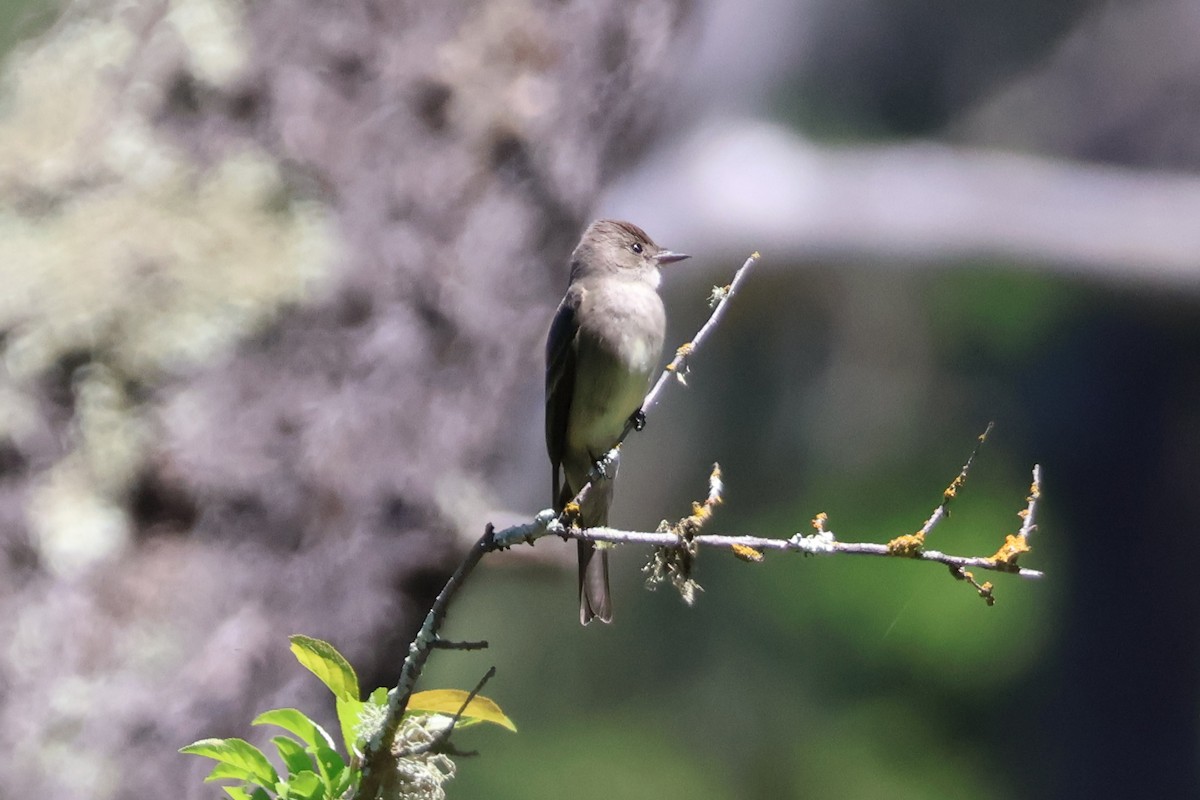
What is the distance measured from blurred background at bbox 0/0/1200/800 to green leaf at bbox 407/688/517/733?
55 centimetres

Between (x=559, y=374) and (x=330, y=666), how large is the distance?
1.04 m

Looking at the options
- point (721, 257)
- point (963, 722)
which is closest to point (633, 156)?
point (721, 257)

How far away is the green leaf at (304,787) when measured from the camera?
0.79 meters

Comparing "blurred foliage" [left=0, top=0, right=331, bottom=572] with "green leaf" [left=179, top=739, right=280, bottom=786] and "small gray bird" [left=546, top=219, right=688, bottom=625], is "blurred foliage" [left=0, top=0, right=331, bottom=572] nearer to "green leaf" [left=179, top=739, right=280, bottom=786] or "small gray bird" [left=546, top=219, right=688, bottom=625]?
"small gray bird" [left=546, top=219, right=688, bottom=625]

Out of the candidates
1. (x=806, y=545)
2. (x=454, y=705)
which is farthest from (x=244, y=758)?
(x=806, y=545)

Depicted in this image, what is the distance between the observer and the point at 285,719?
0.82 m

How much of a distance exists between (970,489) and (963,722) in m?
1.00

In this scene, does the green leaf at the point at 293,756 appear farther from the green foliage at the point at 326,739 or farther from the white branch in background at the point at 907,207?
the white branch in background at the point at 907,207

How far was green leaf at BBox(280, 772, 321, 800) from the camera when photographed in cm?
79

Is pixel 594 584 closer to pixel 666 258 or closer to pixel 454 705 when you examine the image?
pixel 666 258

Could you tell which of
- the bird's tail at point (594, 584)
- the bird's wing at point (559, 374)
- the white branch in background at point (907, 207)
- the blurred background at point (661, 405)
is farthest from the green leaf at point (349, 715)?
the white branch in background at point (907, 207)

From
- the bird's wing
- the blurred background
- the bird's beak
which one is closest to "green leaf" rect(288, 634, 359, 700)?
the blurred background

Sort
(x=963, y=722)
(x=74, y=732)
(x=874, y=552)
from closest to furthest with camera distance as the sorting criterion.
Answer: (x=874, y=552)
(x=74, y=732)
(x=963, y=722)

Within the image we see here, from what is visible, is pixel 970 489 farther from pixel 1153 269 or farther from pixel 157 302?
pixel 157 302
